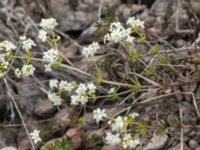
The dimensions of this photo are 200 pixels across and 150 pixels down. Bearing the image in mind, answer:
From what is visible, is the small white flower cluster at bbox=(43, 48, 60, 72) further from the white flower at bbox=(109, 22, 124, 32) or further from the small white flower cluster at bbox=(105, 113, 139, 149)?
the small white flower cluster at bbox=(105, 113, 139, 149)

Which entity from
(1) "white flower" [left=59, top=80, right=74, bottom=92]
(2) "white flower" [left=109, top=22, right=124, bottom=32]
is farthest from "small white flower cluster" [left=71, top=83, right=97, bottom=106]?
(2) "white flower" [left=109, top=22, right=124, bottom=32]

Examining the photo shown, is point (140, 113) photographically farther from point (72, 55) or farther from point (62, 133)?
point (72, 55)

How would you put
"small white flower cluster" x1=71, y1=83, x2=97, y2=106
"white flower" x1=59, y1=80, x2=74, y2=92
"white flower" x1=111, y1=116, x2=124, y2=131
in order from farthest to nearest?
"white flower" x1=59, y1=80, x2=74, y2=92 → "small white flower cluster" x1=71, y1=83, x2=97, y2=106 → "white flower" x1=111, y1=116, x2=124, y2=131

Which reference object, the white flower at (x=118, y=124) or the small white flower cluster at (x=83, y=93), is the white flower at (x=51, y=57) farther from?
the white flower at (x=118, y=124)

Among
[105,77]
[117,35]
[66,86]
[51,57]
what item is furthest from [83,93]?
[105,77]

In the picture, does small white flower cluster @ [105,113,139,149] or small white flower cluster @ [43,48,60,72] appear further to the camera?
small white flower cluster @ [43,48,60,72]

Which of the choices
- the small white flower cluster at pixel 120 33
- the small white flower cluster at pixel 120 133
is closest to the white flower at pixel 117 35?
the small white flower cluster at pixel 120 33

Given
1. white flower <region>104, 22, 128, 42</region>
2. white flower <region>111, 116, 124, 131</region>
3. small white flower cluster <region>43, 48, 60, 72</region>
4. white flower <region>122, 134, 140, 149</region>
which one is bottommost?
white flower <region>122, 134, 140, 149</region>

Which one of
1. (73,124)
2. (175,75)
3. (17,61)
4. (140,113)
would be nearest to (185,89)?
(175,75)
